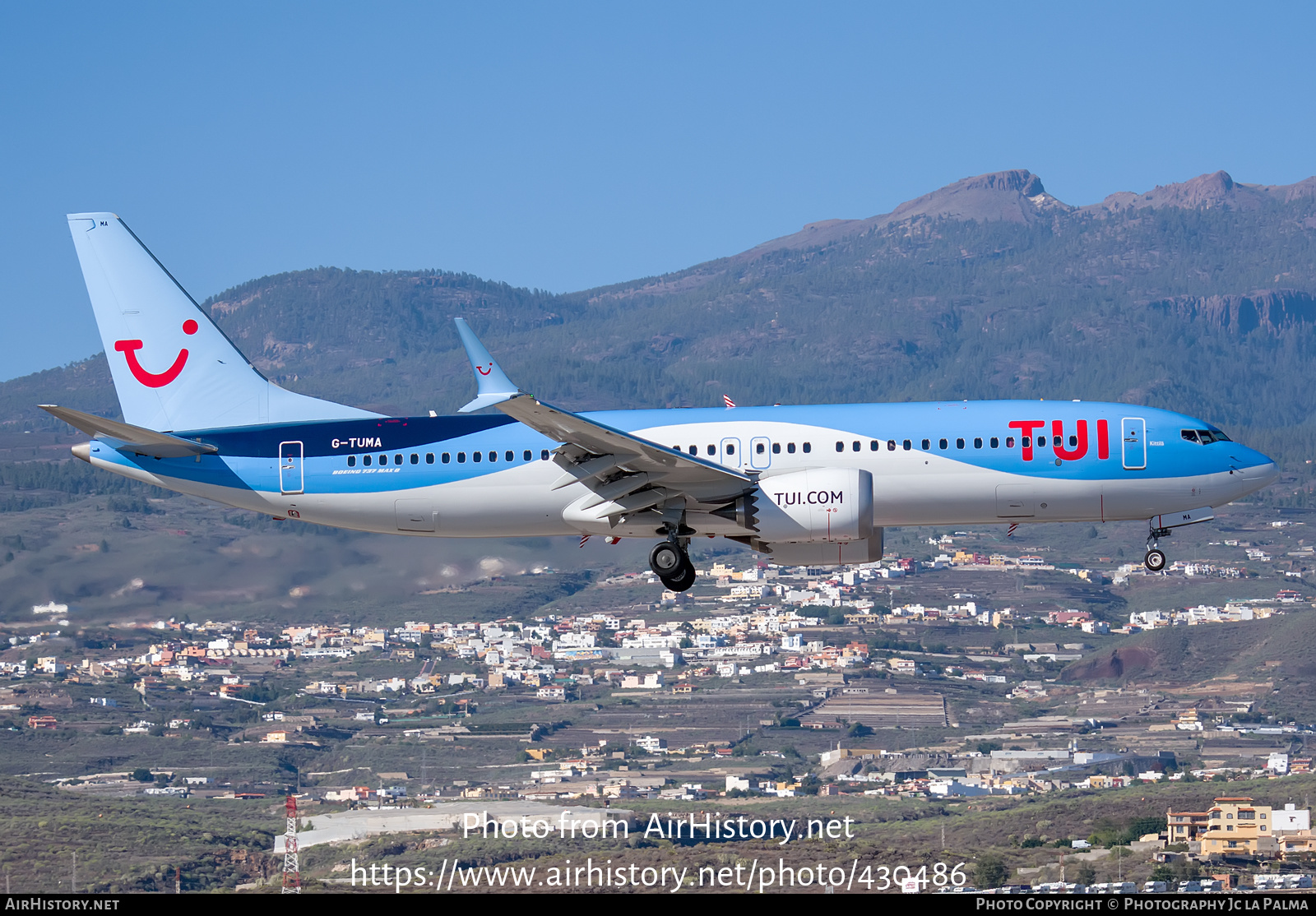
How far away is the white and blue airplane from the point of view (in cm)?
3731

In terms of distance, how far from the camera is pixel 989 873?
5616cm

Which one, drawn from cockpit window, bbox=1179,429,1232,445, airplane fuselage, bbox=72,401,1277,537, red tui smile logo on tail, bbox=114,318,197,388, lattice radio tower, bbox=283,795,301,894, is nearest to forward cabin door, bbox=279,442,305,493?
airplane fuselage, bbox=72,401,1277,537

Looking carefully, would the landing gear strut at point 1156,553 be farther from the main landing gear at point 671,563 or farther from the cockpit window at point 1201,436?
the main landing gear at point 671,563

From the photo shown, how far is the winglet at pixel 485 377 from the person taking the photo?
111 ft

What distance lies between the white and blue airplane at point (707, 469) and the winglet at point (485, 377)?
87 millimetres

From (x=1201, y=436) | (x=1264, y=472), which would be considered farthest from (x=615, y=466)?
(x=1264, y=472)

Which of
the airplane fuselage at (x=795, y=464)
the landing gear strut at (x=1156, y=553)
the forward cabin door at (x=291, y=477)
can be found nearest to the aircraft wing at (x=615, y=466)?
the airplane fuselage at (x=795, y=464)

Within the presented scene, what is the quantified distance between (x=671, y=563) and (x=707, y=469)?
342cm

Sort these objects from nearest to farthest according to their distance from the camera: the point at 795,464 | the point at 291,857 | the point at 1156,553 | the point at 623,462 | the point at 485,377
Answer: the point at 485,377, the point at 623,462, the point at 795,464, the point at 1156,553, the point at 291,857

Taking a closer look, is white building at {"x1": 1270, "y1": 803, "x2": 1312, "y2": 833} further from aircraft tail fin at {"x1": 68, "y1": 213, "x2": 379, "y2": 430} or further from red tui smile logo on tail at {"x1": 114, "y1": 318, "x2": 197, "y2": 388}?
red tui smile logo on tail at {"x1": 114, "y1": 318, "x2": 197, "y2": 388}

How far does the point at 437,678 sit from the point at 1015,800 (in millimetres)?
66451

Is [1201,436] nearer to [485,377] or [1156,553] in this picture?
[1156,553]
